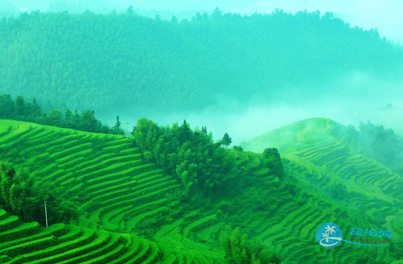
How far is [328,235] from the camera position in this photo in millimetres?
19891

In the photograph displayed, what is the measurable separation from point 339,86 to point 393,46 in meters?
30.9

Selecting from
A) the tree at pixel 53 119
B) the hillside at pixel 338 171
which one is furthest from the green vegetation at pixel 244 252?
the tree at pixel 53 119

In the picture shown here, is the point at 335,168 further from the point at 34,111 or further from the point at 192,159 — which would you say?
the point at 34,111

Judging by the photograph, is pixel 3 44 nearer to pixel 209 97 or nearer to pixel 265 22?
pixel 209 97

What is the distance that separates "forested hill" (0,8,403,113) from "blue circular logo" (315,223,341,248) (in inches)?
1538

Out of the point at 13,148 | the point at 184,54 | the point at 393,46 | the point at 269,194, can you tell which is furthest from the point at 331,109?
the point at 13,148

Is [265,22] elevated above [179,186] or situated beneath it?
elevated above

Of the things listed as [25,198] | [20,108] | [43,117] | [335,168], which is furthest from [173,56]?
[25,198]

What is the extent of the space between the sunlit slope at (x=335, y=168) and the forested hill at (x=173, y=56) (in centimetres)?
2453

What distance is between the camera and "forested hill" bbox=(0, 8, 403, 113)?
175 feet

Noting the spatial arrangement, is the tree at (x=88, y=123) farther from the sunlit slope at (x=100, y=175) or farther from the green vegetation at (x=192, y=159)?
the green vegetation at (x=192, y=159)

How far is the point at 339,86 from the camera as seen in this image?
89000mm

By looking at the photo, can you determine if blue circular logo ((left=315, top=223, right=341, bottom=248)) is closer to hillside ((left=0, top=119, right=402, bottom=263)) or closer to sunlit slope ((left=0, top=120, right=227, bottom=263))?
hillside ((left=0, top=119, right=402, bottom=263))

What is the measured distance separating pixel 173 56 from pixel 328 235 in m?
57.3
